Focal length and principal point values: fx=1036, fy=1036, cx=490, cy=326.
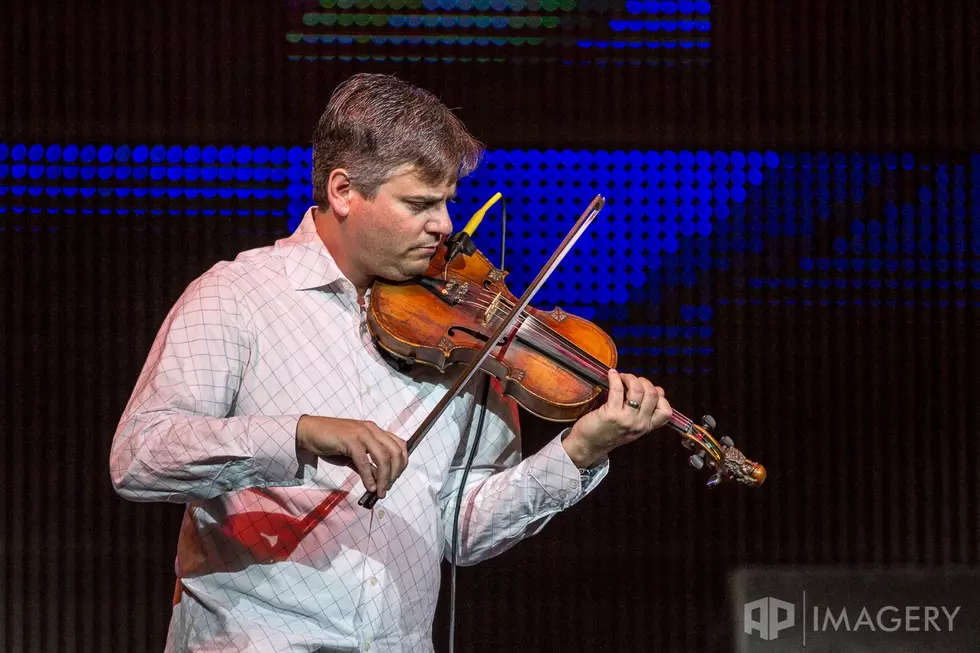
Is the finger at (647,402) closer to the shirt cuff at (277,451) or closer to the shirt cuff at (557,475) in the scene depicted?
the shirt cuff at (557,475)

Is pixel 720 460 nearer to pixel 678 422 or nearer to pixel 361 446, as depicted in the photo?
pixel 678 422

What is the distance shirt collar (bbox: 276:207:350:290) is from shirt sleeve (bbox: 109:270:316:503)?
219 millimetres

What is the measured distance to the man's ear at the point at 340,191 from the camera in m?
1.63

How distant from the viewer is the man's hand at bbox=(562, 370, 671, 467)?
4.95ft

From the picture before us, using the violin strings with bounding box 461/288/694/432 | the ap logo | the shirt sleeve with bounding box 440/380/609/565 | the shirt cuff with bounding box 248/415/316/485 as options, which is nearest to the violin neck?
the violin strings with bounding box 461/288/694/432

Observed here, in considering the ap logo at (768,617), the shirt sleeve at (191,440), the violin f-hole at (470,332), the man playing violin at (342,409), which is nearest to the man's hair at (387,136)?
the man playing violin at (342,409)

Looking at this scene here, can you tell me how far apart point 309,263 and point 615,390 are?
525mm

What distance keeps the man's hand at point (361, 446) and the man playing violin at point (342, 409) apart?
0.07m

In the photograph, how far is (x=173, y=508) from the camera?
267cm

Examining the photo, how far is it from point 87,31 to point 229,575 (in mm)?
1688

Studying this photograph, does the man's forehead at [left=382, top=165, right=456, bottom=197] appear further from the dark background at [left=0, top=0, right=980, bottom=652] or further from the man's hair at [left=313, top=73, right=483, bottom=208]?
the dark background at [left=0, top=0, right=980, bottom=652]

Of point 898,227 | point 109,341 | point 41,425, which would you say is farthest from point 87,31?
point 898,227

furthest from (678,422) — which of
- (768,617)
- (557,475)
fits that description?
(768,617)

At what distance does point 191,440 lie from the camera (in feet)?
4.26
